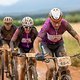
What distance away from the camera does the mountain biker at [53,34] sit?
10.3 m

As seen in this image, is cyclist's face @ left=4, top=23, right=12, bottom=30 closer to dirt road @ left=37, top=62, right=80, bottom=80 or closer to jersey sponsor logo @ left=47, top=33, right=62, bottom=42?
dirt road @ left=37, top=62, right=80, bottom=80

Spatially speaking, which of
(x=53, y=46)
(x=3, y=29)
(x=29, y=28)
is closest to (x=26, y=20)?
(x=29, y=28)

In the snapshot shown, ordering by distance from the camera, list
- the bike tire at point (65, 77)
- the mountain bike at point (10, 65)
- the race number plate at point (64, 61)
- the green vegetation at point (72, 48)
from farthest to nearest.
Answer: the green vegetation at point (72, 48)
the mountain bike at point (10, 65)
the bike tire at point (65, 77)
the race number plate at point (64, 61)

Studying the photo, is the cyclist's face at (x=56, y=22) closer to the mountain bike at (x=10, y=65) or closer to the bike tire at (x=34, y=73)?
the bike tire at (x=34, y=73)

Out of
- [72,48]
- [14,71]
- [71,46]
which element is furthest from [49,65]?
[71,46]

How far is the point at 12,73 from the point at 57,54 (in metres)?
1.81

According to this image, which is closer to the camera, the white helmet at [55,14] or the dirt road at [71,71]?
the white helmet at [55,14]

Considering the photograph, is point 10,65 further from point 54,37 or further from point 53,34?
point 53,34

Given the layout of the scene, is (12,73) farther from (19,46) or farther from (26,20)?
(26,20)

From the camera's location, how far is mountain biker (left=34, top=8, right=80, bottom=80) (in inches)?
404

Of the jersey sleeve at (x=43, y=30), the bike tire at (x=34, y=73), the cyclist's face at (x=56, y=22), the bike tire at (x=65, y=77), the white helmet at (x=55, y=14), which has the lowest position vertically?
the bike tire at (x=65, y=77)

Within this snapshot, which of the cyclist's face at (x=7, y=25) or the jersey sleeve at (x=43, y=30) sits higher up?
the cyclist's face at (x=7, y=25)

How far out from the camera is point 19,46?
12.3 meters

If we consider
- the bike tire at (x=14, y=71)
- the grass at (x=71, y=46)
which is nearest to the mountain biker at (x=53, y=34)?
the bike tire at (x=14, y=71)
